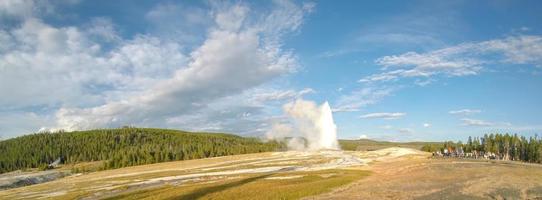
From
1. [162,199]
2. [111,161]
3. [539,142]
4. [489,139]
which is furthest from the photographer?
[111,161]

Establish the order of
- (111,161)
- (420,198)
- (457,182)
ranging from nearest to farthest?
1. (420,198)
2. (457,182)
3. (111,161)

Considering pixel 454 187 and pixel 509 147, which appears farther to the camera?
pixel 509 147

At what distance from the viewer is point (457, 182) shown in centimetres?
5112

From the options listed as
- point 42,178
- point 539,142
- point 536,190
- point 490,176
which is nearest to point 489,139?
point 539,142

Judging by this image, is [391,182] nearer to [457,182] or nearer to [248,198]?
[457,182]

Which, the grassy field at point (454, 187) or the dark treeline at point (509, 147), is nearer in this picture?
the grassy field at point (454, 187)

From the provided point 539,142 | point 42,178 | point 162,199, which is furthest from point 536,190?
point 42,178

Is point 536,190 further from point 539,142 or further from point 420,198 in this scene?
point 539,142

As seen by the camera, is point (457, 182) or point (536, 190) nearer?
point (536, 190)

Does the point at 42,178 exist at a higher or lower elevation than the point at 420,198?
lower

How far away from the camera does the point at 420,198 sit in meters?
40.7

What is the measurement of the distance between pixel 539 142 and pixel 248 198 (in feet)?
457

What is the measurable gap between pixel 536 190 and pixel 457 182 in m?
9.02

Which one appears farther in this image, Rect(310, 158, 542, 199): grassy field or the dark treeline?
the dark treeline
